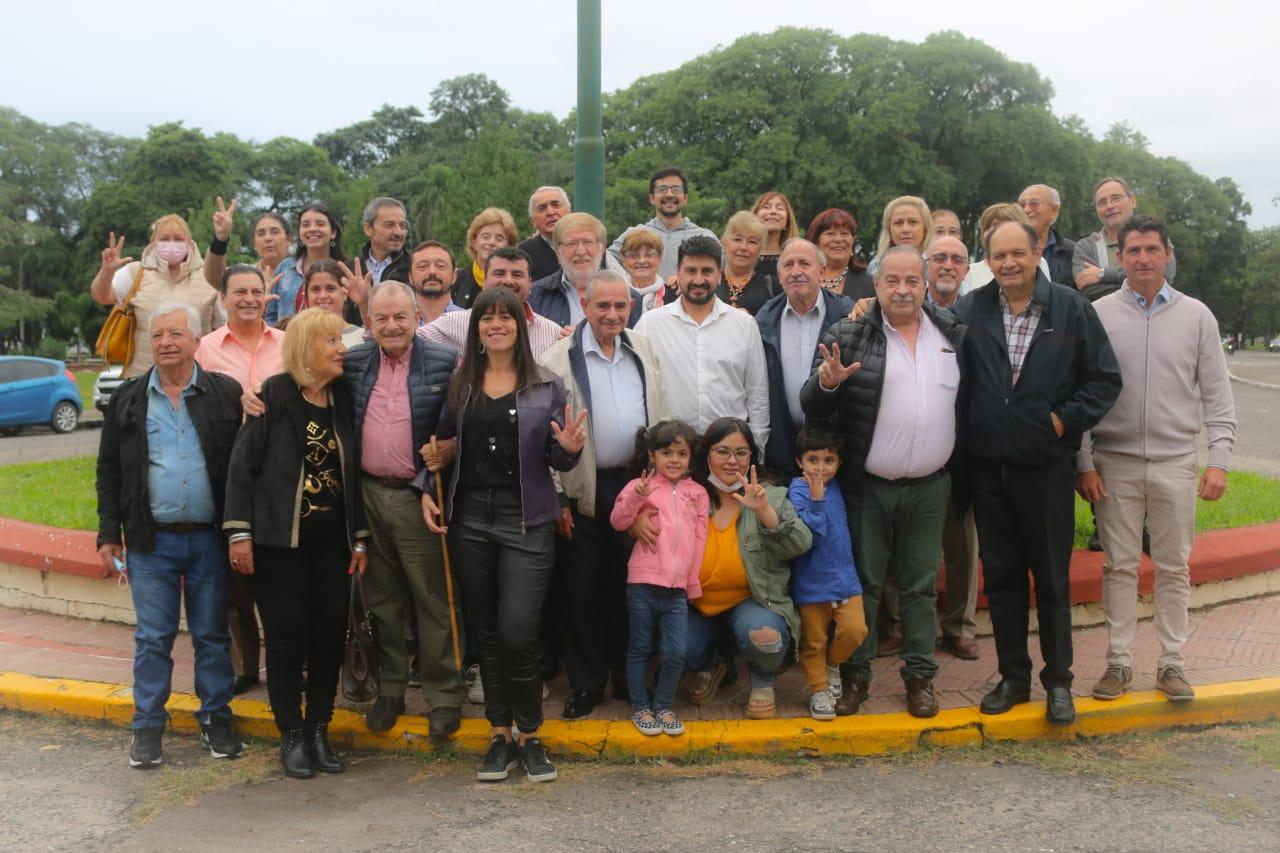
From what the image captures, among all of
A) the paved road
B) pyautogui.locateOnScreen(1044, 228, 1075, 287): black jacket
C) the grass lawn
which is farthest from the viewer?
the grass lawn

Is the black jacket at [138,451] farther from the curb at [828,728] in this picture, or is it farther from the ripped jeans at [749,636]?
the ripped jeans at [749,636]

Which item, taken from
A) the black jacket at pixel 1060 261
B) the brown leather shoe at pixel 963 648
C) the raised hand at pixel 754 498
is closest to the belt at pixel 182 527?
the raised hand at pixel 754 498

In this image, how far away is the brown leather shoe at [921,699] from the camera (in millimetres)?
4887

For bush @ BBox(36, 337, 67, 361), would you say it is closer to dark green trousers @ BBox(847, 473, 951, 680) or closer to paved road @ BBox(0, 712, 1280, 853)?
paved road @ BBox(0, 712, 1280, 853)

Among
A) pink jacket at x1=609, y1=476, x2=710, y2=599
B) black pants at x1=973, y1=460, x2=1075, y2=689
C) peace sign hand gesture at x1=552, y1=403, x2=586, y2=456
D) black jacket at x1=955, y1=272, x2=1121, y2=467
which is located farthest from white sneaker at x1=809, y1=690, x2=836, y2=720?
peace sign hand gesture at x1=552, y1=403, x2=586, y2=456

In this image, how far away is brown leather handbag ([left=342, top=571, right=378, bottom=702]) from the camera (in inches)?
194

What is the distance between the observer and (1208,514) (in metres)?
7.98

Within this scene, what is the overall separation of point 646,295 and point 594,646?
2195 millimetres

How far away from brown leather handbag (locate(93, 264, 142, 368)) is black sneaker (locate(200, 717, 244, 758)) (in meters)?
2.25

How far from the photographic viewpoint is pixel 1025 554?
499 centimetres

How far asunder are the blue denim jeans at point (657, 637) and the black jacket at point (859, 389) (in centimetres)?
102

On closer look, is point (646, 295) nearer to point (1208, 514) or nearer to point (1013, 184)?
point (1208, 514)

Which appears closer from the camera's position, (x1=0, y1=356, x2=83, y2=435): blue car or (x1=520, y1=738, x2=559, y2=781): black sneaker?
(x1=520, y1=738, x2=559, y2=781): black sneaker

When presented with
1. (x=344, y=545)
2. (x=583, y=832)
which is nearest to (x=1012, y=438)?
(x=583, y=832)
